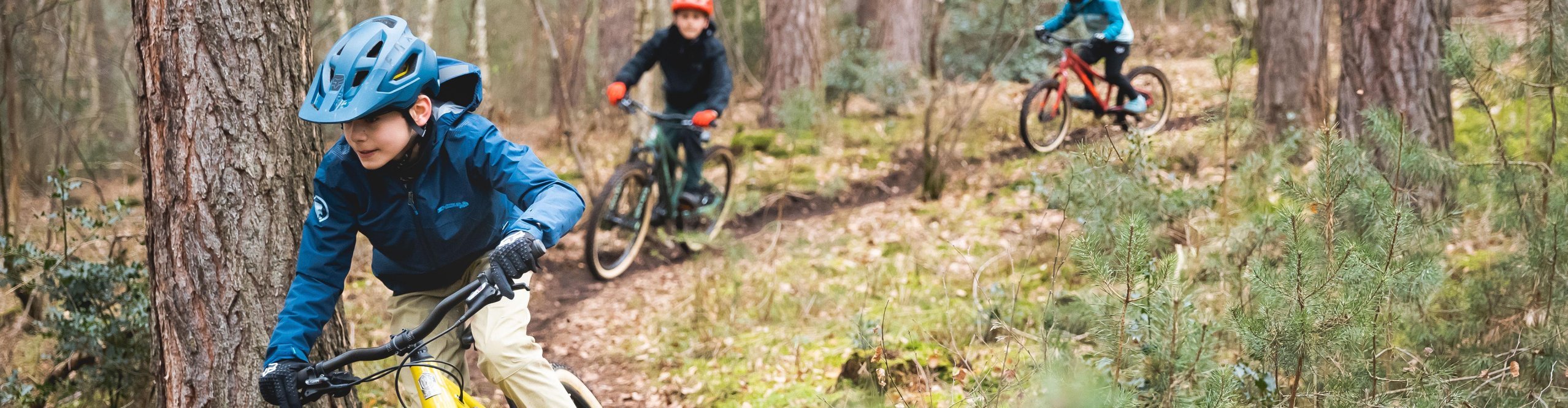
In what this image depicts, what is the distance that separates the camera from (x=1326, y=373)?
2.98 m

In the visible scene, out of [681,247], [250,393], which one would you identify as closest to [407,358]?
[250,393]

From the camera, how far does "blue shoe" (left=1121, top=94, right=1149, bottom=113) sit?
348 inches

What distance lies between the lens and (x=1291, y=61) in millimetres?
7922

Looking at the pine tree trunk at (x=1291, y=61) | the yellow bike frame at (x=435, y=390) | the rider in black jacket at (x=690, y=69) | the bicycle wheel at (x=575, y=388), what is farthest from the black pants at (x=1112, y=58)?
the yellow bike frame at (x=435, y=390)

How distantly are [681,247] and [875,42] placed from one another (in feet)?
20.3

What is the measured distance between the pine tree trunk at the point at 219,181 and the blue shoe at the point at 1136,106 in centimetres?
737

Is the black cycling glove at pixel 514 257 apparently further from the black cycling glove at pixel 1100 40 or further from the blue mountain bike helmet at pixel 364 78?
the black cycling glove at pixel 1100 40

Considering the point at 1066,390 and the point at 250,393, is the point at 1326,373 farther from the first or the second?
the point at 250,393

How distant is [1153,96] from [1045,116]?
5.31ft

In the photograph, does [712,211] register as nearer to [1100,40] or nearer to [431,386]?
[1100,40]

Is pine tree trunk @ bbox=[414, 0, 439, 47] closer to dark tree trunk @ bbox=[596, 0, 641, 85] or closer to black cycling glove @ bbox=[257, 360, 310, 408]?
dark tree trunk @ bbox=[596, 0, 641, 85]

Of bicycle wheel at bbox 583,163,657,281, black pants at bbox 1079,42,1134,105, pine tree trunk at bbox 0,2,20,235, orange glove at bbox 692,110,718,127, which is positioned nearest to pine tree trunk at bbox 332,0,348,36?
pine tree trunk at bbox 0,2,20,235

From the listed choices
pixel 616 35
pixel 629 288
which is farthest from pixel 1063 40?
pixel 616 35

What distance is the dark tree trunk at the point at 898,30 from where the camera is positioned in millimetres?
12734
